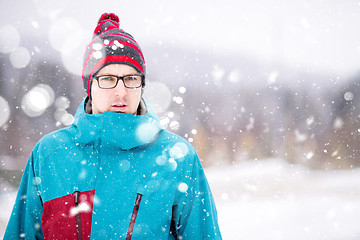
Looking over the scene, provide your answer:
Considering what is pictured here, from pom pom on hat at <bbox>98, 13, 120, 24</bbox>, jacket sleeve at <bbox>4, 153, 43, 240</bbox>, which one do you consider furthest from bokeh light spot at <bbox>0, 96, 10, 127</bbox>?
jacket sleeve at <bbox>4, 153, 43, 240</bbox>

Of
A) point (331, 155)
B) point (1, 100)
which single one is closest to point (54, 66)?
point (1, 100)

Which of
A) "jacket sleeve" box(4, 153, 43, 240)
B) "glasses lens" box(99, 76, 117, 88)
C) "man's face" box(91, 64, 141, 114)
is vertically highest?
"glasses lens" box(99, 76, 117, 88)

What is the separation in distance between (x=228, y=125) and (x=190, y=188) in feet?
38.1

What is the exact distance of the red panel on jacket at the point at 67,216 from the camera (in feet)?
4.33

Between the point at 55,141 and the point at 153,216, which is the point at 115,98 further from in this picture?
the point at 153,216

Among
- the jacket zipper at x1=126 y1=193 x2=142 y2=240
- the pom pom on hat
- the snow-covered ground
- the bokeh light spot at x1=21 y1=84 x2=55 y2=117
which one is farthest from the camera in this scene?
the bokeh light spot at x1=21 y1=84 x2=55 y2=117

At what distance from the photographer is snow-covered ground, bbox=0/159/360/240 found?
480 centimetres

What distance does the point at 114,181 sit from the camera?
1378 mm

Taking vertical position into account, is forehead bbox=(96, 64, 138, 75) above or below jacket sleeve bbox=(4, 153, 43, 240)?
above

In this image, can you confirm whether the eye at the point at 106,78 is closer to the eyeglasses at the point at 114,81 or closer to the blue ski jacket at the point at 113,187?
the eyeglasses at the point at 114,81

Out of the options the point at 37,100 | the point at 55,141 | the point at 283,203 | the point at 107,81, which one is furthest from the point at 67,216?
the point at 37,100

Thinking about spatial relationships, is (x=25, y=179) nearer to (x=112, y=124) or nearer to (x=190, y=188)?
(x=112, y=124)

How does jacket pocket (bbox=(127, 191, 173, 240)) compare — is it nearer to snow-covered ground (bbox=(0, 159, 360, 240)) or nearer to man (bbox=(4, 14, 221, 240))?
man (bbox=(4, 14, 221, 240))

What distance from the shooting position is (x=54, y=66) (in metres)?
9.42
